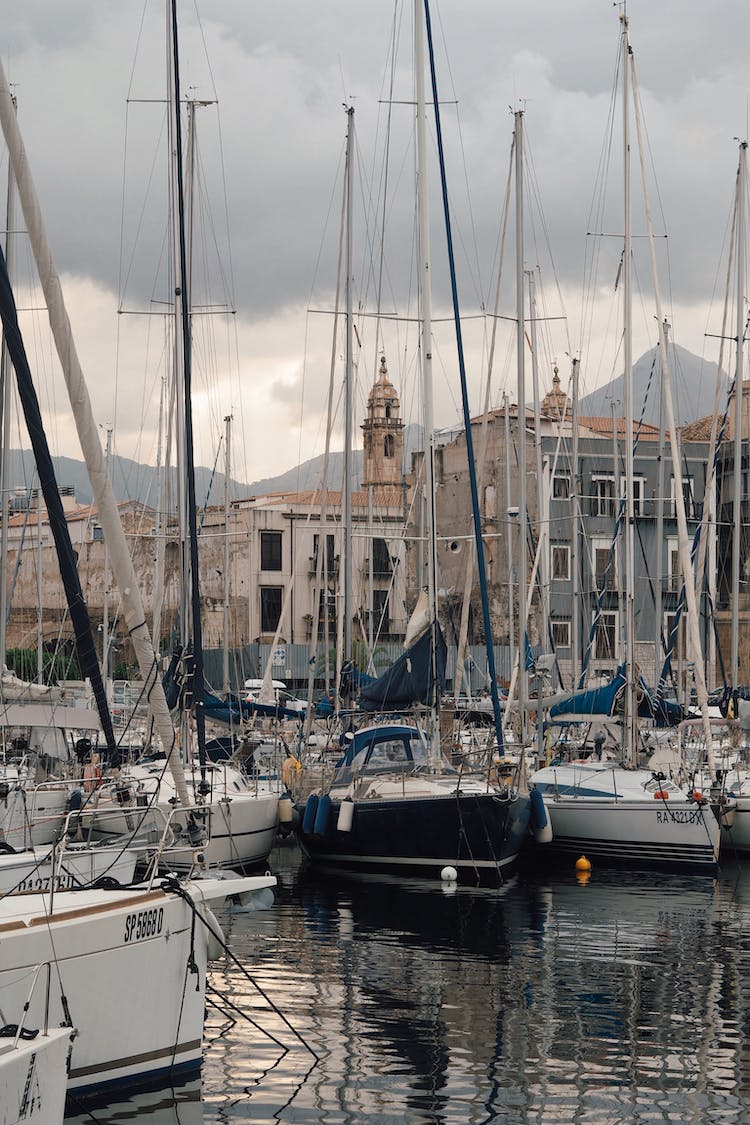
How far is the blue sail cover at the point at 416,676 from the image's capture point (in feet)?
80.8

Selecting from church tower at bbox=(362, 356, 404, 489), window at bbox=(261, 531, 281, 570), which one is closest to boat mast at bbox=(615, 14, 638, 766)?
window at bbox=(261, 531, 281, 570)

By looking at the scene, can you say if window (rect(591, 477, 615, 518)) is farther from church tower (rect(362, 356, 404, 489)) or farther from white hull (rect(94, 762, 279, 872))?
white hull (rect(94, 762, 279, 872))

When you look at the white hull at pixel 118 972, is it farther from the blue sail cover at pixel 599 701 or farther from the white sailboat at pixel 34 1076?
the blue sail cover at pixel 599 701

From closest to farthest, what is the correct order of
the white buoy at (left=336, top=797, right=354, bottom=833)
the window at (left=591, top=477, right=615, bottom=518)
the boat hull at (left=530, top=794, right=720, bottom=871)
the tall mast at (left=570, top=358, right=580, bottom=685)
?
1. the white buoy at (left=336, top=797, right=354, bottom=833)
2. the boat hull at (left=530, top=794, right=720, bottom=871)
3. the tall mast at (left=570, top=358, right=580, bottom=685)
4. the window at (left=591, top=477, right=615, bottom=518)

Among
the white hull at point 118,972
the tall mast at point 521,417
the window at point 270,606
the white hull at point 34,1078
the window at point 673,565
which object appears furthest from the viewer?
the window at point 270,606

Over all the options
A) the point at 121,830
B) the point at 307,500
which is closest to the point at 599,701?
the point at 121,830

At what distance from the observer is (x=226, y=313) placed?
34750mm

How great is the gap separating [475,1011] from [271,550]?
68.0 m

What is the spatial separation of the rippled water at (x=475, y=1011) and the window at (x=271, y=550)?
59532 millimetres

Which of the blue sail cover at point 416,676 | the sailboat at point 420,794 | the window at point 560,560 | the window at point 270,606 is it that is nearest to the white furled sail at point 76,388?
the sailboat at point 420,794

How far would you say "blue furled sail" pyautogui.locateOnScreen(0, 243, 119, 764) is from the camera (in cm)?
1454

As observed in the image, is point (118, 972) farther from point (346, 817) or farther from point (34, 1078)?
point (346, 817)

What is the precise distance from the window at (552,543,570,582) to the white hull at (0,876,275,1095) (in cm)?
5501

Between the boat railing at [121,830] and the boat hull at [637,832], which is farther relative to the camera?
the boat hull at [637,832]
